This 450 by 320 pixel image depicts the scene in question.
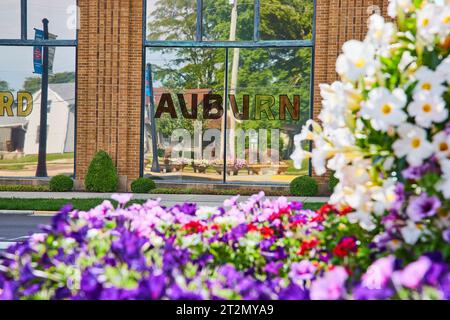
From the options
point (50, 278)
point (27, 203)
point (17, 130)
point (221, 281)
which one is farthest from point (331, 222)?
point (17, 130)

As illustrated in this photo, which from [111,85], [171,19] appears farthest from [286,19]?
[111,85]

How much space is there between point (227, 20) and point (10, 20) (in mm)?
6916

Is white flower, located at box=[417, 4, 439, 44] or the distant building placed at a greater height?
white flower, located at box=[417, 4, 439, 44]

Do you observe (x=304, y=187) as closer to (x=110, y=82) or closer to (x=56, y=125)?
(x=110, y=82)

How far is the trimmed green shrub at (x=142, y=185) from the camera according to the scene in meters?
23.5

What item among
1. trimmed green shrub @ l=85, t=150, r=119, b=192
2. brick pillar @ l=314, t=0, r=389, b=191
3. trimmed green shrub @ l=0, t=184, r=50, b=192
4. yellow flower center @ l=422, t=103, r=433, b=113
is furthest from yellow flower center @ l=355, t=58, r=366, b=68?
trimmed green shrub @ l=0, t=184, r=50, b=192

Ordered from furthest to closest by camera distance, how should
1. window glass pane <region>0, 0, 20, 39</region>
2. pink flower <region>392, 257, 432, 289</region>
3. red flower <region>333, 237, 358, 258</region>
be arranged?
1. window glass pane <region>0, 0, 20, 39</region>
2. red flower <region>333, 237, 358, 258</region>
3. pink flower <region>392, 257, 432, 289</region>

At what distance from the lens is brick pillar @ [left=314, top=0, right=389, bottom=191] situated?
76.1ft

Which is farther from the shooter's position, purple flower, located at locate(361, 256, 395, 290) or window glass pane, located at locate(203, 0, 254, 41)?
window glass pane, located at locate(203, 0, 254, 41)

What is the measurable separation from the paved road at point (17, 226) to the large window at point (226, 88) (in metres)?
7.19

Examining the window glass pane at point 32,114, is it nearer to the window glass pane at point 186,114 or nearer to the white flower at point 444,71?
the window glass pane at point 186,114

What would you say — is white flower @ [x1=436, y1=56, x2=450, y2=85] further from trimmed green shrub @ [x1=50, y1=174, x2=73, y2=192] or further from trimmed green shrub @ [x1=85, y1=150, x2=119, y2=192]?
trimmed green shrub @ [x1=50, y1=174, x2=73, y2=192]

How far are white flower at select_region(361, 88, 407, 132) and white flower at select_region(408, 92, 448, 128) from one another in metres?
0.05
